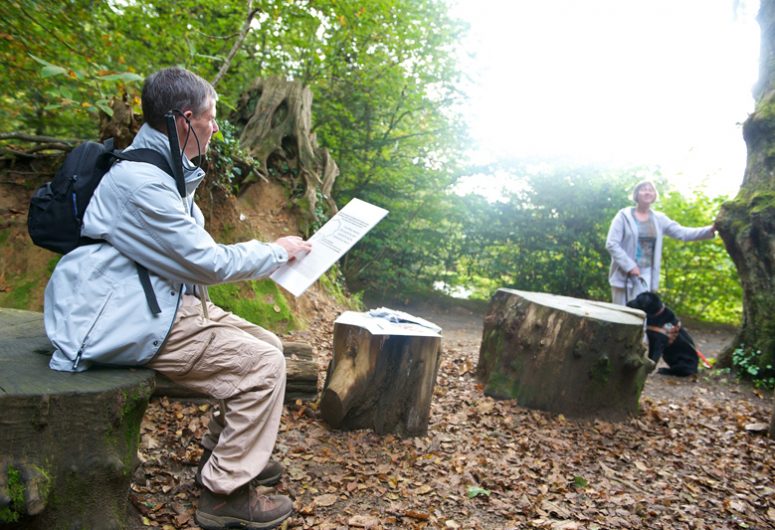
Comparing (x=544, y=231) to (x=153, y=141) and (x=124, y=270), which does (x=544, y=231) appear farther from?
(x=124, y=270)

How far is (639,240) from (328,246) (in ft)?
16.4

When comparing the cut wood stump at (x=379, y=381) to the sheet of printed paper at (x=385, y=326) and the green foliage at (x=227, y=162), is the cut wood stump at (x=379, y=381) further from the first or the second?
the green foliage at (x=227, y=162)

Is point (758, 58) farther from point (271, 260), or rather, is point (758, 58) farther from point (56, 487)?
point (56, 487)

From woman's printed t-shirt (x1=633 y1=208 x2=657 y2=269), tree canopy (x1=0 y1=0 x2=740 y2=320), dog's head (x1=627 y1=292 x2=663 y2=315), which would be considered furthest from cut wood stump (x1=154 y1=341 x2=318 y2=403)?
tree canopy (x1=0 y1=0 x2=740 y2=320)

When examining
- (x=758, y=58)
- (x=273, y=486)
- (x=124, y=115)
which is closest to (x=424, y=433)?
(x=273, y=486)

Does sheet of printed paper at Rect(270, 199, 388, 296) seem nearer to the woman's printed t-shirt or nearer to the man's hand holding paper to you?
the man's hand holding paper

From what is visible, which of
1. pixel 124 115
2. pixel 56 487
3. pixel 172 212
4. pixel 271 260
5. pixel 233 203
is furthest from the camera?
pixel 233 203

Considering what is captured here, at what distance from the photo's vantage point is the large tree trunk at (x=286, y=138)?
7.19 meters

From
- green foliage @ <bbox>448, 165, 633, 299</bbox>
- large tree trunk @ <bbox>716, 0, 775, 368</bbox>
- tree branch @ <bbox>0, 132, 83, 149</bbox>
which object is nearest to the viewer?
tree branch @ <bbox>0, 132, 83, 149</bbox>

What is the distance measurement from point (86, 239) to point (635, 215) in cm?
608

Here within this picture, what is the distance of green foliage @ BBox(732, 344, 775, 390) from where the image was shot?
5.73 m

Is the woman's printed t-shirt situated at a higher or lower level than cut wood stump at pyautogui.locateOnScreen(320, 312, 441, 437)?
higher

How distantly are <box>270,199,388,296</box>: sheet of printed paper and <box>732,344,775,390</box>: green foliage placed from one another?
5229 mm

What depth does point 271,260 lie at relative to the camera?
246 centimetres
